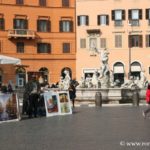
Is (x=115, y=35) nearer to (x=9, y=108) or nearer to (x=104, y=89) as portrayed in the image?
(x=104, y=89)

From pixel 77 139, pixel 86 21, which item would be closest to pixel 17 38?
pixel 86 21

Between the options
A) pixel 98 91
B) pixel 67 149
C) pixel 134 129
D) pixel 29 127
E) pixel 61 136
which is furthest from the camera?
pixel 98 91

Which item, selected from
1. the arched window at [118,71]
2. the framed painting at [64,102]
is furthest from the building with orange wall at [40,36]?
the framed painting at [64,102]

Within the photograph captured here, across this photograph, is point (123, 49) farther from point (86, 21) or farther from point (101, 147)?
point (101, 147)

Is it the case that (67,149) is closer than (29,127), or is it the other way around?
(67,149)

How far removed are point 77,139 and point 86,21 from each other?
192 ft

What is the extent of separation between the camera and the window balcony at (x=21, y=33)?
7175cm

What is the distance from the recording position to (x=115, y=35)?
2859 inches

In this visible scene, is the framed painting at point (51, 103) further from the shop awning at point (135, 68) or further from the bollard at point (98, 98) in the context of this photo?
the shop awning at point (135, 68)

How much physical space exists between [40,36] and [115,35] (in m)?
9.77

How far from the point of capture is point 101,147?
1336 cm

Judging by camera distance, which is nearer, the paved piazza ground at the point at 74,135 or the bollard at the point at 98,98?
the paved piazza ground at the point at 74,135

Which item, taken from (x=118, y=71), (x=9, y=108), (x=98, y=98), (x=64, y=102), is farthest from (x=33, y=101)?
(x=118, y=71)

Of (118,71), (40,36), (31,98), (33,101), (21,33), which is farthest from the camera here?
(40,36)
